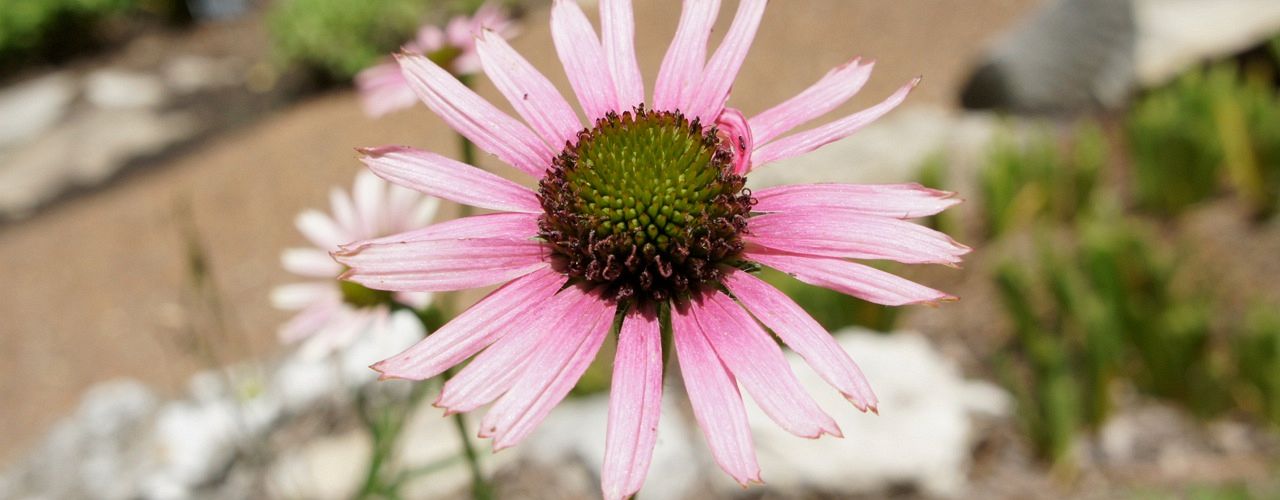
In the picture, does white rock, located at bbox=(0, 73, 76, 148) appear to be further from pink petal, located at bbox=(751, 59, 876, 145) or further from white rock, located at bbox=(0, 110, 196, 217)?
pink petal, located at bbox=(751, 59, 876, 145)

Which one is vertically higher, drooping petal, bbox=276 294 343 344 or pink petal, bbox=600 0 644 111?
pink petal, bbox=600 0 644 111

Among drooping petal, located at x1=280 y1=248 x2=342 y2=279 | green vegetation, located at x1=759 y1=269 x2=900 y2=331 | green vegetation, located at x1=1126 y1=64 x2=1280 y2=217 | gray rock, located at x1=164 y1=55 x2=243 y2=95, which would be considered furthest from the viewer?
gray rock, located at x1=164 y1=55 x2=243 y2=95

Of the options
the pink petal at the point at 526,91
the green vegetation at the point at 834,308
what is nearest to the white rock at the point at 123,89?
the green vegetation at the point at 834,308

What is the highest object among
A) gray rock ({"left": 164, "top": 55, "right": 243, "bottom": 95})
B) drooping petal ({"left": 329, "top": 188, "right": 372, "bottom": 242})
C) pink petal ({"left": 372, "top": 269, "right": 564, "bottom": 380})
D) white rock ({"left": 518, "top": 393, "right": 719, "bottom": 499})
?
pink petal ({"left": 372, "top": 269, "right": 564, "bottom": 380})

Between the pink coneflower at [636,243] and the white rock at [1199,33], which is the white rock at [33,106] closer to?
the white rock at [1199,33]

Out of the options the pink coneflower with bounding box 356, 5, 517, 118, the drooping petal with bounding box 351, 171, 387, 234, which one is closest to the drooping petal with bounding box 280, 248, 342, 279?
the drooping petal with bounding box 351, 171, 387, 234

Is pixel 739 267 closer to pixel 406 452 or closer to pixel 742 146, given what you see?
pixel 742 146

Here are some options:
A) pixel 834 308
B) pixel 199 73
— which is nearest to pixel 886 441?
pixel 834 308
